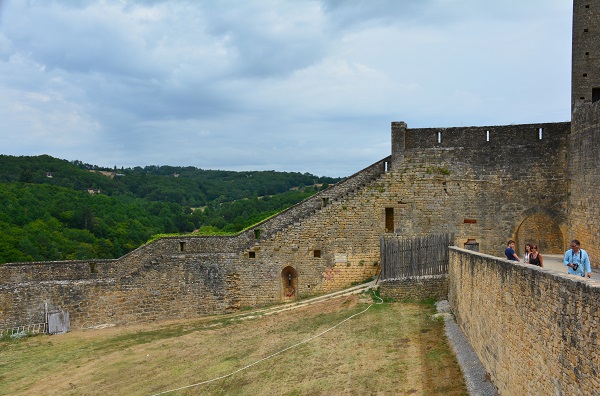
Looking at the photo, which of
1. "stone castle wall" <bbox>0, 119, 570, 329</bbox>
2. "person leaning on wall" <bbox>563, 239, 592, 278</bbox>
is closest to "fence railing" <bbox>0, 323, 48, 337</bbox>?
"stone castle wall" <bbox>0, 119, 570, 329</bbox>

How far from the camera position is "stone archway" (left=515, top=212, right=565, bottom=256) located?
1977 cm

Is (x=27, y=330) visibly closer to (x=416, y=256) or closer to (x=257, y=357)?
(x=257, y=357)

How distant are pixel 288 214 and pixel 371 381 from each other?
10737 millimetres

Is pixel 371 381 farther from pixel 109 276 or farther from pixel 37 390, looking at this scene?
pixel 109 276

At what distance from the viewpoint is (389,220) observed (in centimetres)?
2070

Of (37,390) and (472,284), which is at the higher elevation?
(472,284)

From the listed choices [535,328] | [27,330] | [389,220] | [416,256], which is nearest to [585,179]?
[416,256]

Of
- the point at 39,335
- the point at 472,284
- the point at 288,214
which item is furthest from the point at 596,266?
the point at 39,335

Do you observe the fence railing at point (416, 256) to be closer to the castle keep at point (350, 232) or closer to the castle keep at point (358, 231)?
the castle keep at point (358, 231)

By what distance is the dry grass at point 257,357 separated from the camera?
10828 millimetres

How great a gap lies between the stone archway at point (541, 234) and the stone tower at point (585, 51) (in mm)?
4577

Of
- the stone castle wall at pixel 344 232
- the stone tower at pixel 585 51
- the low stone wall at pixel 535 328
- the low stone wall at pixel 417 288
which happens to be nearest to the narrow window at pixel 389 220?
the stone castle wall at pixel 344 232

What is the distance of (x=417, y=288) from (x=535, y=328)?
32.1 feet

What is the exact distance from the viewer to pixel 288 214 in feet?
67.6
